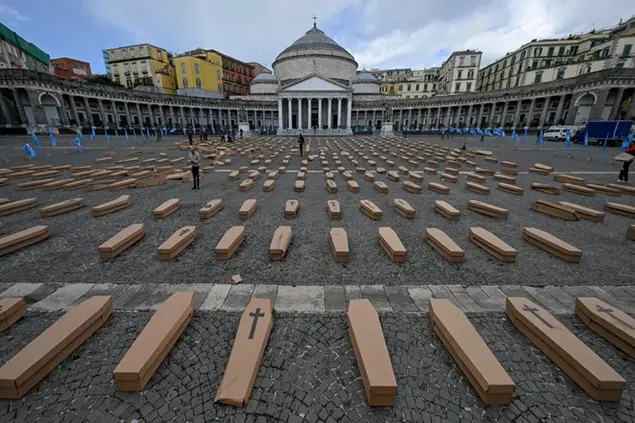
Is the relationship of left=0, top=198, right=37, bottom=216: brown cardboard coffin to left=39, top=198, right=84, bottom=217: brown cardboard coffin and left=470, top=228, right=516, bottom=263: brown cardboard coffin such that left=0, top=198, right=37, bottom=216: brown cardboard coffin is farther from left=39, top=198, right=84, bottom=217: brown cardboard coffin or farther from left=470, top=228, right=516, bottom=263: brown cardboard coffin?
left=470, top=228, right=516, bottom=263: brown cardboard coffin

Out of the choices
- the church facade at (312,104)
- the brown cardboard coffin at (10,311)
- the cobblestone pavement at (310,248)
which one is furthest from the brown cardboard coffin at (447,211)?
the church facade at (312,104)

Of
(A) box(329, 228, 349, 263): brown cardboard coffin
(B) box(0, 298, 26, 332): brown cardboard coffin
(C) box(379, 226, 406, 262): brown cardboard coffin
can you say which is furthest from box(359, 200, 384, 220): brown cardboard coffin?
(B) box(0, 298, 26, 332): brown cardboard coffin

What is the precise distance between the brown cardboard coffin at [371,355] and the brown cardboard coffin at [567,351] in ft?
7.01

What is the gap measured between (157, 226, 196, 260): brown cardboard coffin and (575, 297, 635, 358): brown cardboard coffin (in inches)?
302

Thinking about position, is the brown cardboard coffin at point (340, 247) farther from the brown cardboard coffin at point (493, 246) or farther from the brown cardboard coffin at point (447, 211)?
the brown cardboard coffin at point (447, 211)

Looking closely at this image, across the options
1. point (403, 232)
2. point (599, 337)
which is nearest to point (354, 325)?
point (599, 337)

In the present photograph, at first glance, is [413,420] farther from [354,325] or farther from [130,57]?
[130,57]

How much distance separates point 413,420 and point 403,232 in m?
5.33

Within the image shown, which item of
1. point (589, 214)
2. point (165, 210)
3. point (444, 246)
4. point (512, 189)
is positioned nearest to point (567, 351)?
point (444, 246)

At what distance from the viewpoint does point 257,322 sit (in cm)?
377

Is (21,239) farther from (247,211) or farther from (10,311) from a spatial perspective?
(247,211)

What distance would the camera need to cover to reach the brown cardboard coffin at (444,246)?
19.1 ft

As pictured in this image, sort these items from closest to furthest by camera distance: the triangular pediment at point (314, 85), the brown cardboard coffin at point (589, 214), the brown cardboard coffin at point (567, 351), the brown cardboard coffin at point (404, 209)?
the brown cardboard coffin at point (567, 351) < the brown cardboard coffin at point (589, 214) < the brown cardboard coffin at point (404, 209) < the triangular pediment at point (314, 85)

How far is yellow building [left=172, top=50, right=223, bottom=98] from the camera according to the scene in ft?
238
